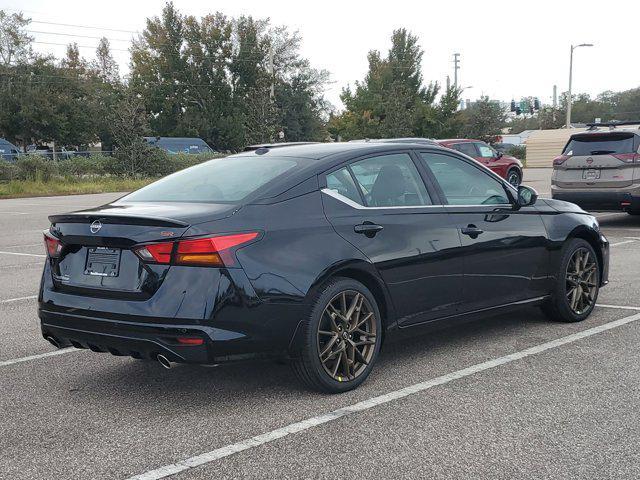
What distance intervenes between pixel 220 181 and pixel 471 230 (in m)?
1.83

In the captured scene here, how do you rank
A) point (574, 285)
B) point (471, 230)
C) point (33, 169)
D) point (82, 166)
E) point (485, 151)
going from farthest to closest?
point (82, 166) < point (33, 169) < point (485, 151) < point (574, 285) < point (471, 230)

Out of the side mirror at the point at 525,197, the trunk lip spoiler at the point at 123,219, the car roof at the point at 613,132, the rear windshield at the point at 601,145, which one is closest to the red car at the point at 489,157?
the rear windshield at the point at 601,145

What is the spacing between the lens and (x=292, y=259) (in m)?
4.48

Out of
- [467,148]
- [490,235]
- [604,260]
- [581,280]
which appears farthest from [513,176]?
[490,235]

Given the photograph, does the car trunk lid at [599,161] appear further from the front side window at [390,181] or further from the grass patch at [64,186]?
the grass patch at [64,186]

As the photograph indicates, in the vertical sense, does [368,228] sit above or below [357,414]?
above

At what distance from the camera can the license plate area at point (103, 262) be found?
443 centimetres

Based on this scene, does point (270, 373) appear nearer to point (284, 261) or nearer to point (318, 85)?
point (284, 261)

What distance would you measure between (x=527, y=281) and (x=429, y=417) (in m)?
2.18

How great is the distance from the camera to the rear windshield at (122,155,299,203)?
484 centimetres

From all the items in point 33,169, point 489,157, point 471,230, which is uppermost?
point 471,230

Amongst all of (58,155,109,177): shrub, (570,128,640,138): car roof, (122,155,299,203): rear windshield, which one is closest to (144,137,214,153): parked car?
(58,155,109,177): shrub

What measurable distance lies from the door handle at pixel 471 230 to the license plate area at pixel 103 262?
7.94 ft

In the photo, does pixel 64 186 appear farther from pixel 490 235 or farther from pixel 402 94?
pixel 402 94
